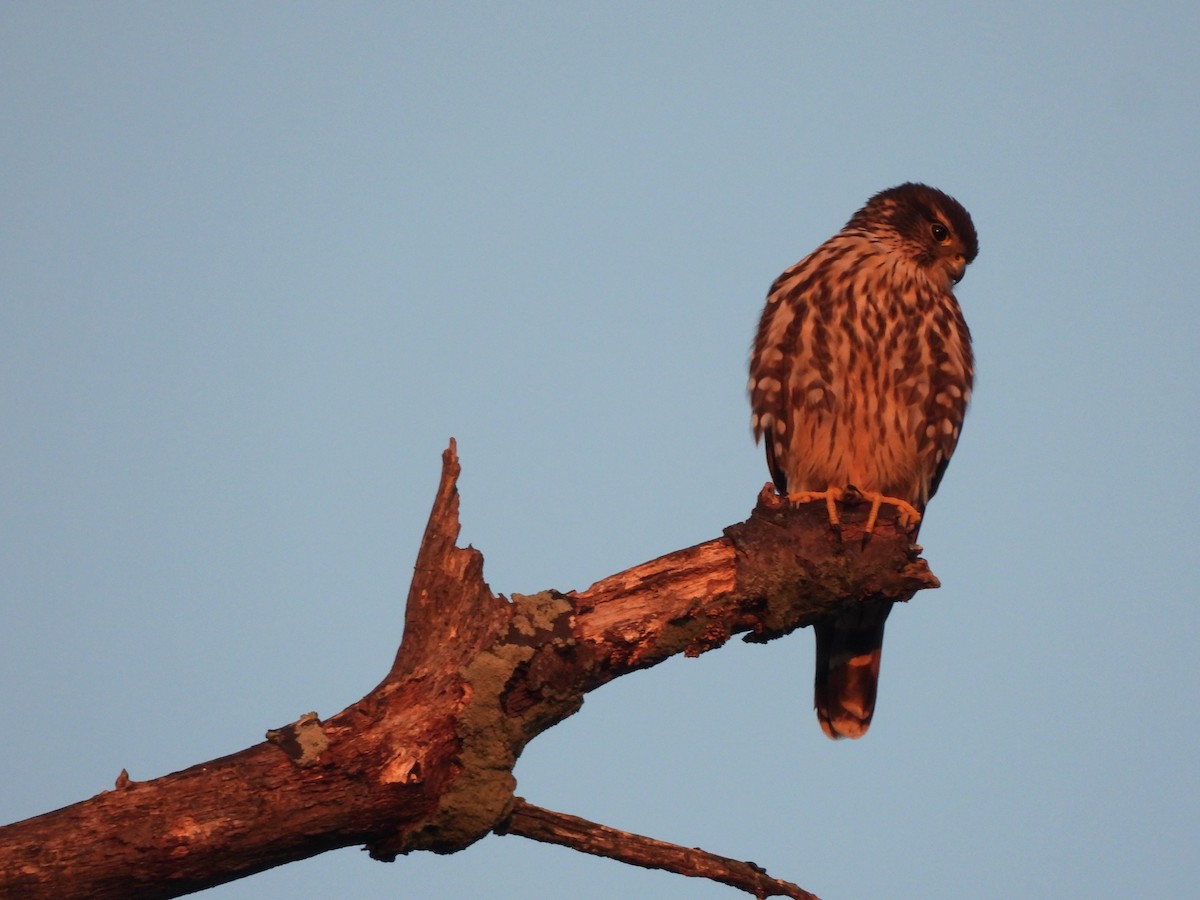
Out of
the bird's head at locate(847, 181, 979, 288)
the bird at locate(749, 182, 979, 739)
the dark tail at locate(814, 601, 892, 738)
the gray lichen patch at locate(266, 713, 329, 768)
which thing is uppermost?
the bird's head at locate(847, 181, 979, 288)

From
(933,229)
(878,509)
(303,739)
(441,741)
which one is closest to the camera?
(303,739)

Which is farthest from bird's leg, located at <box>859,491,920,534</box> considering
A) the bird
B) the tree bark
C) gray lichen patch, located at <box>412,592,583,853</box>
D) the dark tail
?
gray lichen patch, located at <box>412,592,583,853</box>

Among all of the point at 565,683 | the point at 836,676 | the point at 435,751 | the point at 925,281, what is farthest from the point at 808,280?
the point at 435,751

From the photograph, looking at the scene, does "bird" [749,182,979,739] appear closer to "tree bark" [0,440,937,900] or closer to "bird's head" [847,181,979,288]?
"bird's head" [847,181,979,288]

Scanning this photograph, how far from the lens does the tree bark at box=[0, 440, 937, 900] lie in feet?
9.39

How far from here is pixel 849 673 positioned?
4598 millimetres

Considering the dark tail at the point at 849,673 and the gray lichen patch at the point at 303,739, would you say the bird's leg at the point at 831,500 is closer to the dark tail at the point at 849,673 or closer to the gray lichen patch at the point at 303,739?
the dark tail at the point at 849,673

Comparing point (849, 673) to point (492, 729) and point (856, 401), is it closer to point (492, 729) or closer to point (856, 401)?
point (856, 401)

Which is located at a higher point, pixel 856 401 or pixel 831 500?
pixel 856 401

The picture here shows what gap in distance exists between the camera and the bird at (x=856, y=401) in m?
4.59

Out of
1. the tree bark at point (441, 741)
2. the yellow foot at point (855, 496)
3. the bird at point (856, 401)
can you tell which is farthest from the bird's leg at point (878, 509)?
the bird at point (856, 401)

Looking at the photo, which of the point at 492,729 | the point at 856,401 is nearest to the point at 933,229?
the point at 856,401

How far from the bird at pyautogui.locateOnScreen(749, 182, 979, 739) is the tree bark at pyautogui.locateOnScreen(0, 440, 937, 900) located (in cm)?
104

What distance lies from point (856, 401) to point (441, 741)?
2154mm
